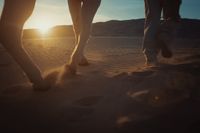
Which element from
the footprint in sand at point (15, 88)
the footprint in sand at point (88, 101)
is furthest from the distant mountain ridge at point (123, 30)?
the footprint in sand at point (88, 101)

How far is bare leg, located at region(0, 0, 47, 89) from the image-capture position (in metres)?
2.68

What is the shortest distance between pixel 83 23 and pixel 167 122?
201 centimetres

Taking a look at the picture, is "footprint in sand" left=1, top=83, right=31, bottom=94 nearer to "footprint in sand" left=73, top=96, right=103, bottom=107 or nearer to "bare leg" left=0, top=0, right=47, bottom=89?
"bare leg" left=0, top=0, right=47, bottom=89

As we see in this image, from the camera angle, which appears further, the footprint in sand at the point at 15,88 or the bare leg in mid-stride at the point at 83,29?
the bare leg in mid-stride at the point at 83,29

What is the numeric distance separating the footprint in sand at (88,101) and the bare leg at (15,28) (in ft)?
2.04

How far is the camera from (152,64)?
12.0 ft

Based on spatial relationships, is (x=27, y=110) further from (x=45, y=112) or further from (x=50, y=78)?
(x=50, y=78)

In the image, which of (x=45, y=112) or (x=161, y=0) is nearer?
(x=45, y=112)

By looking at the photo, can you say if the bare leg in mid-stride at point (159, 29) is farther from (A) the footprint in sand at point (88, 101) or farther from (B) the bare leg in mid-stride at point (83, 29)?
(A) the footprint in sand at point (88, 101)

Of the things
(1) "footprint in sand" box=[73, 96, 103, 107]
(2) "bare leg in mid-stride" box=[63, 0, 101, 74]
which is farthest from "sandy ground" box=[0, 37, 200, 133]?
(2) "bare leg in mid-stride" box=[63, 0, 101, 74]

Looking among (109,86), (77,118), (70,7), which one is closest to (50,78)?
(109,86)

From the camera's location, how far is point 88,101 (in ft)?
8.01

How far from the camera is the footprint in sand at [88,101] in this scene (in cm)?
238

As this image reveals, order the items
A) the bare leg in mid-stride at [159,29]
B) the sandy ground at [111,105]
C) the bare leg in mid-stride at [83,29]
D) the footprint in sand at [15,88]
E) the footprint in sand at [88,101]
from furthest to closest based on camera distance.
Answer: the bare leg in mid-stride at [159,29]
the bare leg in mid-stride at [83,29]
the footprint in sand at [15,88]
the footprint in sand at [88,101]
the sandy ground at [111,105]
